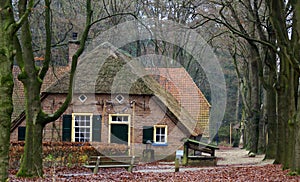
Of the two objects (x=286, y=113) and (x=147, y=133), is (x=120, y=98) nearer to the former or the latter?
(x=147, y=133)

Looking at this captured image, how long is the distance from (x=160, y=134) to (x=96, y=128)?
3.75 m

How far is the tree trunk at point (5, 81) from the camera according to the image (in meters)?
9.14

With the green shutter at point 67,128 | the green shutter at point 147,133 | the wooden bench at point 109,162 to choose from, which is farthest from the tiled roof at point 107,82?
the wooden bench at point 109,162

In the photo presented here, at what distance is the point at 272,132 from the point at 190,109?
1618 centimetres

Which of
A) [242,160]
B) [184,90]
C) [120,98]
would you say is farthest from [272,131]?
[184,90]

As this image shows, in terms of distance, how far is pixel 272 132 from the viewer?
26656 millimetres

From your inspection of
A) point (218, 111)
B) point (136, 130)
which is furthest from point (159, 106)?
point (218, 111)

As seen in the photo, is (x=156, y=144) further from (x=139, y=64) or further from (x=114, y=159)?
(x=114, y=159)

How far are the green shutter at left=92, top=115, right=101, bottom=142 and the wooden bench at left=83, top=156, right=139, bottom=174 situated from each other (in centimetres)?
1019

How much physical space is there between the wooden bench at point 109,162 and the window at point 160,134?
10670 mm

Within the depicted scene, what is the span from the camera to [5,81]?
947 cm

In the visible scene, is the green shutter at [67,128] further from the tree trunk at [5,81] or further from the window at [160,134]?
the tree trunk at [5,81]

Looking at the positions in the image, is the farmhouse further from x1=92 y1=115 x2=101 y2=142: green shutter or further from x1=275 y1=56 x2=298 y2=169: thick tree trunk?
x1=275 y1=56 x2=298 y2=169: thick tree trunk

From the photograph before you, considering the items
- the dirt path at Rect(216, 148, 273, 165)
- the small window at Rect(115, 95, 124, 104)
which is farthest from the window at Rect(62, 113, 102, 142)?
the dirt path at Rect(216, 148, 273, 165)
